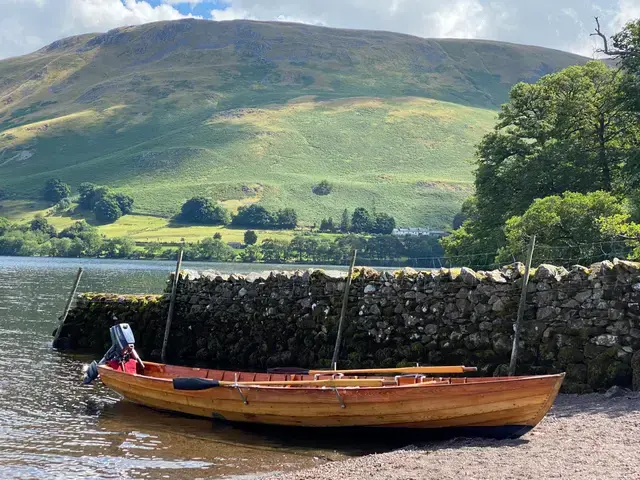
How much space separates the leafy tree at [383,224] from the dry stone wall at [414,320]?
140101 millimetres

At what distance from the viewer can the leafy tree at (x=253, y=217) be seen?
176 metres

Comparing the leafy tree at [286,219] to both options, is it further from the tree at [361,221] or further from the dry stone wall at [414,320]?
the dry stone wall at [414,320]

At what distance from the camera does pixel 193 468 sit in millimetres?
14609

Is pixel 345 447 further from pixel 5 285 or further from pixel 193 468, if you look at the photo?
pixel 5 285

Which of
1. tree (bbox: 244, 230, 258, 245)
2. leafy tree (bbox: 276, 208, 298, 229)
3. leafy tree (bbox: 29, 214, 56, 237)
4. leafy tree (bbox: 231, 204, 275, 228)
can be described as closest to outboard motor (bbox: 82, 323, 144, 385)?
tree (bbox: 244, 230, 258, 245)

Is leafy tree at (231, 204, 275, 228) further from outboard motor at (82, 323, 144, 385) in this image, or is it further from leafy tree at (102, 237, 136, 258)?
outboard motor at (82, 323, 144, 385)

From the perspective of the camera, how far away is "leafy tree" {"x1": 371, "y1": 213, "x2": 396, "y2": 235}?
169 meters

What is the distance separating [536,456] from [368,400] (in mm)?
3571

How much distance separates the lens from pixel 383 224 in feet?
560

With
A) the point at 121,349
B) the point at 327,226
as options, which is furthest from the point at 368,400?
the point at 327,226

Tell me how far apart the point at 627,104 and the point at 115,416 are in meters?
28.6

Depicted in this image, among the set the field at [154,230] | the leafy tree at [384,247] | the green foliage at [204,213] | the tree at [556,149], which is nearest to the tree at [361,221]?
the field at [154,230]

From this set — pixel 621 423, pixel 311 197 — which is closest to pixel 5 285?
pixel 621 423

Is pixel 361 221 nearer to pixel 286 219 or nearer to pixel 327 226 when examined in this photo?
pixel 327 226
